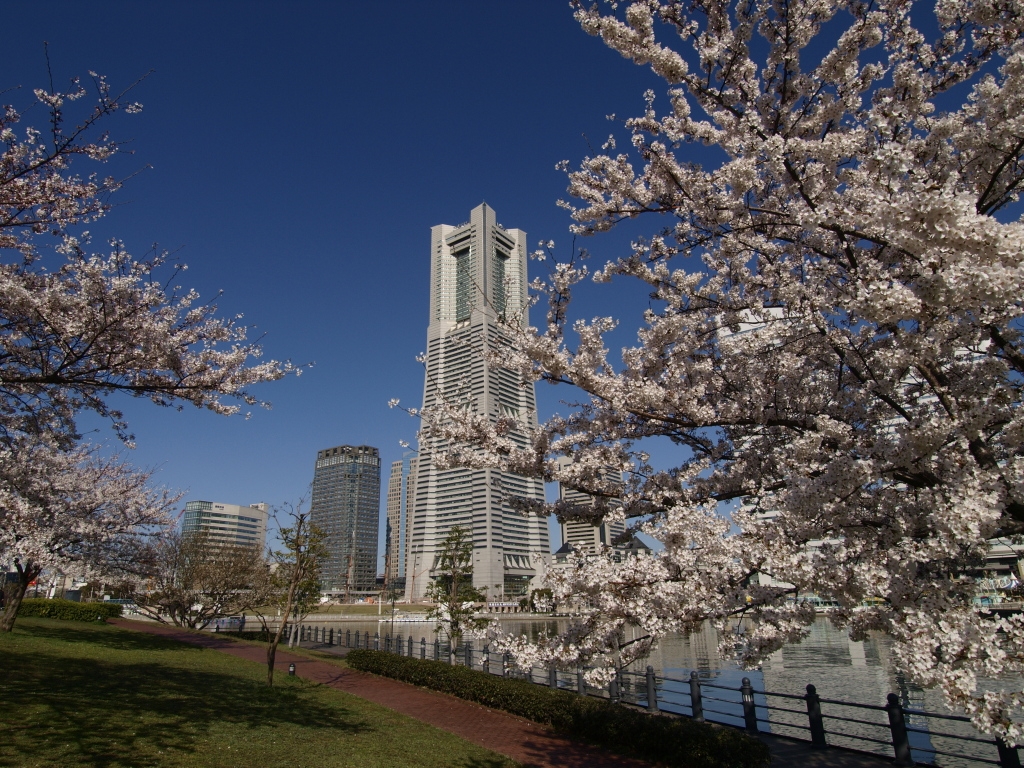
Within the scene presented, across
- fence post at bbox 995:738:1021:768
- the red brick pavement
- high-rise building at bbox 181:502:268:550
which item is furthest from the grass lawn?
high-rise building at bbox 181:502:268:550

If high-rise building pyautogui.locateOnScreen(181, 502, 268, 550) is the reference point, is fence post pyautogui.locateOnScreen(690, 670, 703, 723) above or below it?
below

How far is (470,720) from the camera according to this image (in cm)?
1307

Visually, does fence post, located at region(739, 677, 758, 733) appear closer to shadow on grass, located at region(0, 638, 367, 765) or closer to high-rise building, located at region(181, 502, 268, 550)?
shadow on grass, located at region(0, 638, 367, 765)

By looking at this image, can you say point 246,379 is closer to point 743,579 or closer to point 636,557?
point 636,557

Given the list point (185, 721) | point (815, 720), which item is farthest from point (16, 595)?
point (815, 720)

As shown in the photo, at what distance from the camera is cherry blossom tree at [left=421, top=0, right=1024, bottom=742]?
11.5ft

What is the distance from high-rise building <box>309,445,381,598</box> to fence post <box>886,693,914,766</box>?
141 metres

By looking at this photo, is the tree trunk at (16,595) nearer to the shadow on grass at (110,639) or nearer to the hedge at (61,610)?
the shadow on grass at (110,639)

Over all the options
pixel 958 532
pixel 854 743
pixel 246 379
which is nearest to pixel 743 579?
pixel 958 532

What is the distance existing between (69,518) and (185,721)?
36.1 ft

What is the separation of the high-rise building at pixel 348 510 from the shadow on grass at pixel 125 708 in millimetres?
131956

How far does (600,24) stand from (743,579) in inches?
211

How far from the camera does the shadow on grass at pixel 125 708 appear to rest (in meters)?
7.34

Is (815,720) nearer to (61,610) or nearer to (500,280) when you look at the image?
(500,280)
